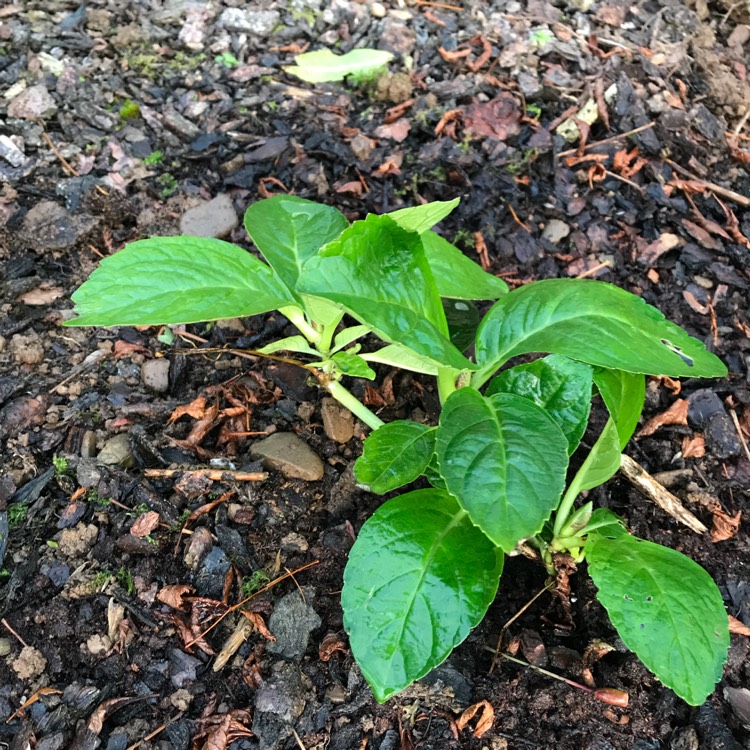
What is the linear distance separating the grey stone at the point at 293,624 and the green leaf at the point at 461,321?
2.59 feet

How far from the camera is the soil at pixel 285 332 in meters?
1.59

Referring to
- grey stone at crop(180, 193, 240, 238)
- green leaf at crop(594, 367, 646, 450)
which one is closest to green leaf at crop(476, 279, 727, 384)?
green leaf at crop(594, 367, 646, 450)

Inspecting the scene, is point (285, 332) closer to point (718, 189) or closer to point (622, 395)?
point (622, 395)

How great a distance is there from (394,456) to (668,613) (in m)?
0.64

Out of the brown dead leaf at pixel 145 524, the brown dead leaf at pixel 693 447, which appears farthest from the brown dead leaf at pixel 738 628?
the brown dead leaf at pixel 145 524

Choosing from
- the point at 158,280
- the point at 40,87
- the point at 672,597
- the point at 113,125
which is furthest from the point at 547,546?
the point at 40,87

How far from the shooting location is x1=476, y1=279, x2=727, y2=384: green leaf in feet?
4.75

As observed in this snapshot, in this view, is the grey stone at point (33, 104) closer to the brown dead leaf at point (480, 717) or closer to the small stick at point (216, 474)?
the small stick at point (216, 474)

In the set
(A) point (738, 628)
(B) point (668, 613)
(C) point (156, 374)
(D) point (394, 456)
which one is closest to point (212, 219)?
(C) point (156, 374)

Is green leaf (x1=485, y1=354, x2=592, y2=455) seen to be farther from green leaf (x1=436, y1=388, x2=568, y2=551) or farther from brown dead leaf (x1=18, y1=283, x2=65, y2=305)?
brown dead leaf (x1=18, y1=283, x2=65, y2=305)

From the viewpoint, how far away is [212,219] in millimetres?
2449

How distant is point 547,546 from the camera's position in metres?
1.71

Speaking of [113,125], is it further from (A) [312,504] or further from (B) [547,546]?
(B) [547,546]

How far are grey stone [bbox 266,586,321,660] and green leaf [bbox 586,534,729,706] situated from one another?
0.67 metres
